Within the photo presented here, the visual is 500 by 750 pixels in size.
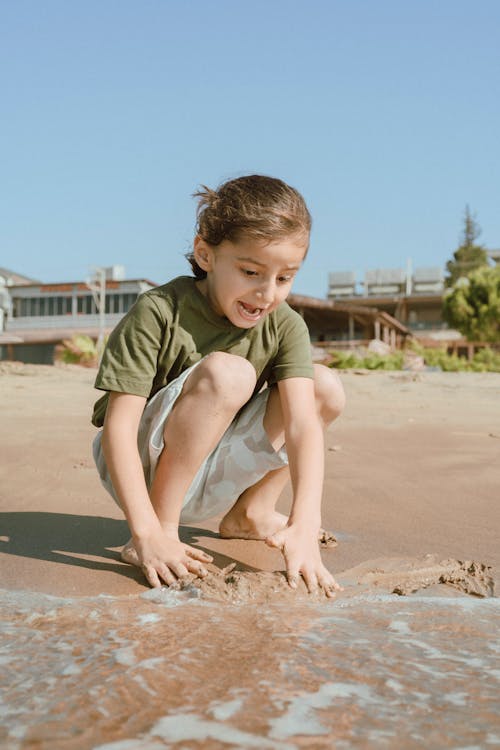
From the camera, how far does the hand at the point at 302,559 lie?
194cm

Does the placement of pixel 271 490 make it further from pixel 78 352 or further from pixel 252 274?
pixel 78 352

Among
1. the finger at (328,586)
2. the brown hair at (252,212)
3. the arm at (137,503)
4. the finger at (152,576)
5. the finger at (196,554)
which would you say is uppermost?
the brown hair at (252,212)

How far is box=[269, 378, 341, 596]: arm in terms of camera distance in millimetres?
1963

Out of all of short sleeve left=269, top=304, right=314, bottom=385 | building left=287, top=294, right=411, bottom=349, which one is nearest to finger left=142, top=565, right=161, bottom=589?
short sleeve left=269, top=304, right=314, bottom=385

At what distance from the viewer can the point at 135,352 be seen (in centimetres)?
211

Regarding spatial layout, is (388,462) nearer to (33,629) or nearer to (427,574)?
(427,574)

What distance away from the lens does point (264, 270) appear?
207cm

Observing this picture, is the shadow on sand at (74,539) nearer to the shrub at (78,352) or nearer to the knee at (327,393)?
the knee at (327,393)

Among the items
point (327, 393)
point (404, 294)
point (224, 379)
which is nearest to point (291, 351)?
point (327, 393)

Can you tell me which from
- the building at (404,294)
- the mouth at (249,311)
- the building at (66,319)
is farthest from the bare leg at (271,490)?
the building at (404,294)

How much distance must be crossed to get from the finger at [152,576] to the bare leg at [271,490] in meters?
0.60

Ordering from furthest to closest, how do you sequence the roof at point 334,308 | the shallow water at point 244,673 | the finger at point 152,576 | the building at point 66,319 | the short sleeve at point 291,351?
the building at point 66,319 → the roof at point 334,308 → the short sleeve at point 291,351 → the finger at point 152,576 → the shallow water at point 244,673

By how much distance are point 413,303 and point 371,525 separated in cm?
4376

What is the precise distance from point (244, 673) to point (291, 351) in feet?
3.86
